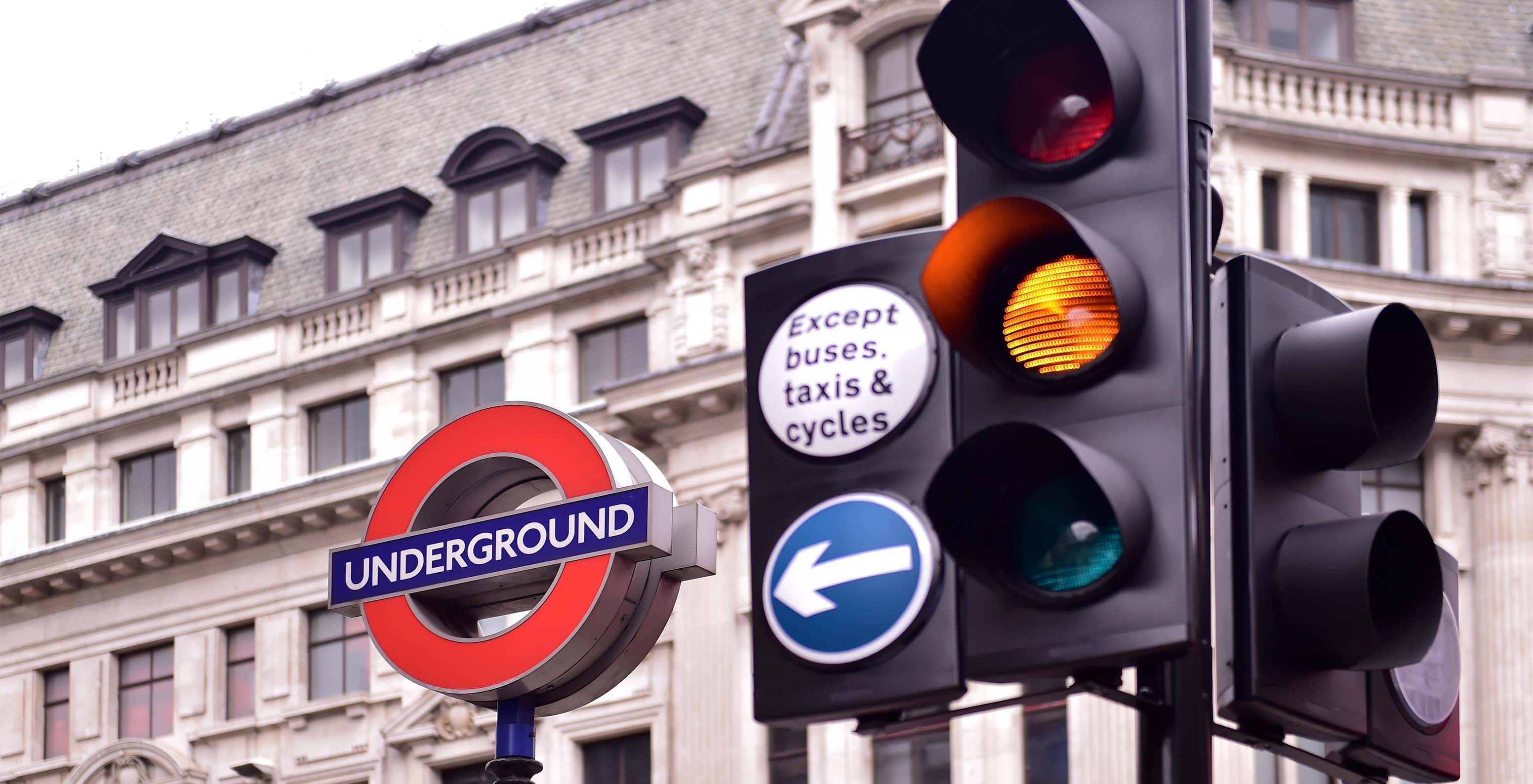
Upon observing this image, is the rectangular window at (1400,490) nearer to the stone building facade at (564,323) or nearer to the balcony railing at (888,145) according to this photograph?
the stone building facade at (564,323)

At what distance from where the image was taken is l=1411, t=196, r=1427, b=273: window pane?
120 feet

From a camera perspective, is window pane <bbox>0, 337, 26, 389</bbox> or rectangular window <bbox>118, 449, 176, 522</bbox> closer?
rectangular window <bbox>118, 449, 176, 522</bbox>

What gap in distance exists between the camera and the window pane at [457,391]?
1612 inches

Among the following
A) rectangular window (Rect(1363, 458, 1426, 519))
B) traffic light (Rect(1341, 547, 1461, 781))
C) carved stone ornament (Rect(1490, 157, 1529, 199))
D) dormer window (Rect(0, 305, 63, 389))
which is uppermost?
carved stone ornament (Rect(1490, 157, 1529, 199))

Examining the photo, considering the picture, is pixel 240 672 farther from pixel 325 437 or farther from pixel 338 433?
pixel 338 433

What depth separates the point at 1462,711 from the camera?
34219mm

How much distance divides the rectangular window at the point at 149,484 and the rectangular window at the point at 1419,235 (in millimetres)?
21132

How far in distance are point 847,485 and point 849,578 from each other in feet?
0.83

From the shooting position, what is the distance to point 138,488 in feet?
147

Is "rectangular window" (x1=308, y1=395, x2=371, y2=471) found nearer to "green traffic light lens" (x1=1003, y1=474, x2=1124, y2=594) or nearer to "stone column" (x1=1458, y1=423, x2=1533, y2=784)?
"stone column" (x1=1458, y1=423, x2=1533, y2=784)

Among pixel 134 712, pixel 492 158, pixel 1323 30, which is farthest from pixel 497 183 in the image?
pixel 1323 30

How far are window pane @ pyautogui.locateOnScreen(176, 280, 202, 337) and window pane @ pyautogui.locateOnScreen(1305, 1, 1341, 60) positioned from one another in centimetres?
1972

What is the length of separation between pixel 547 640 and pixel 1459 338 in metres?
26.4

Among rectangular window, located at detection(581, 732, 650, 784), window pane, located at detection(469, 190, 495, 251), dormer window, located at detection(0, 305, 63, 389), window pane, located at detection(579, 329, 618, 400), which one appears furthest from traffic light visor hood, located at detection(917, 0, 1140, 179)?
dormer window, located at detection(0, 305, 63, 389)
